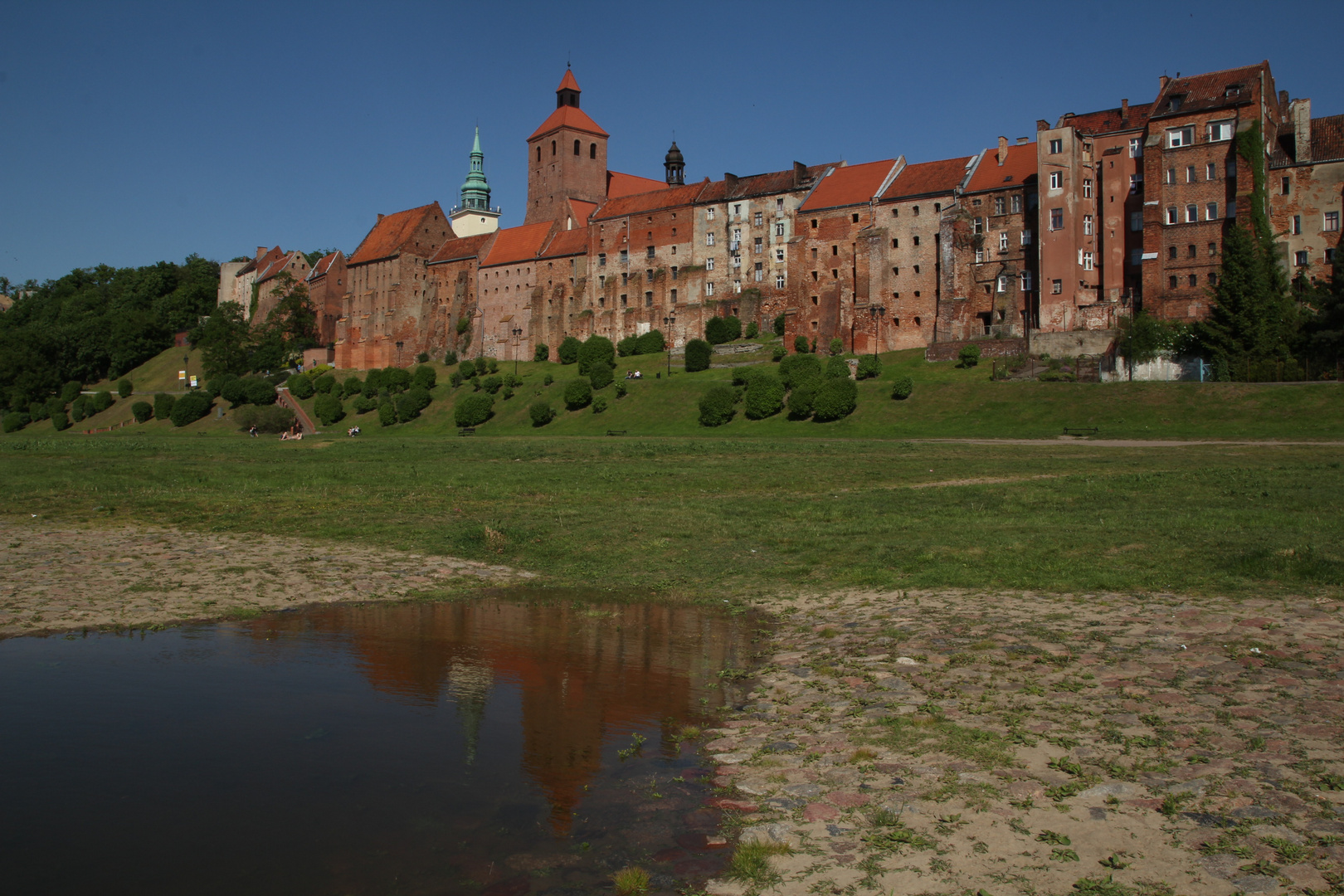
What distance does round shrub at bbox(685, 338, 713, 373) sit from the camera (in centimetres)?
7794

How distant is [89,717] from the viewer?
802cm

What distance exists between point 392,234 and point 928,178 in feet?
218

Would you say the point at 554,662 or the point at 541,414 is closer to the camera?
the point at 554,662

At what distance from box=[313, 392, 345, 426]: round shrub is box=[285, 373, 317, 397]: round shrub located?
374 inches

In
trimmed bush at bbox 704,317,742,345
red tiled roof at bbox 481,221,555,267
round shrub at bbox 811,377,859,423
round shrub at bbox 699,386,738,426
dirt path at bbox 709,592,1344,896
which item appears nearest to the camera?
dirt path at bbox 709,592,1344,896

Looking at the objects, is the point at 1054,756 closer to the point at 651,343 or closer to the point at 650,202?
the point at 651,343

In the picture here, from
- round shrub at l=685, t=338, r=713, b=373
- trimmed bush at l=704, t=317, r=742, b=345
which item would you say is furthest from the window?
trimmed bush at l=704, t=317, r=742, b=345

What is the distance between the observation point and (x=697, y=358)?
7794 centimetres

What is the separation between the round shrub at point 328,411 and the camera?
290 feet

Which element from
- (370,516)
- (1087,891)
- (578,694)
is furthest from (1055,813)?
(370,516)

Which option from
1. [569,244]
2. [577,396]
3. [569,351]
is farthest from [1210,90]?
[569,244]

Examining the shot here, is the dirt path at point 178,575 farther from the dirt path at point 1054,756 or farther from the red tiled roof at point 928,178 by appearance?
the red tiled roof at point 928,178

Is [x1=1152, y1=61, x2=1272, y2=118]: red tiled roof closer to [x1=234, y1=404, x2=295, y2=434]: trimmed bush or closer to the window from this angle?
the window

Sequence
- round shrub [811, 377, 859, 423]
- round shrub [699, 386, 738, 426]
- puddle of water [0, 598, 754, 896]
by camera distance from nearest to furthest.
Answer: puddle of water [0, 598, 754, 896] → round shrub [811, 377, 859, 423] → round shrub [699, 386, 738, 426]
